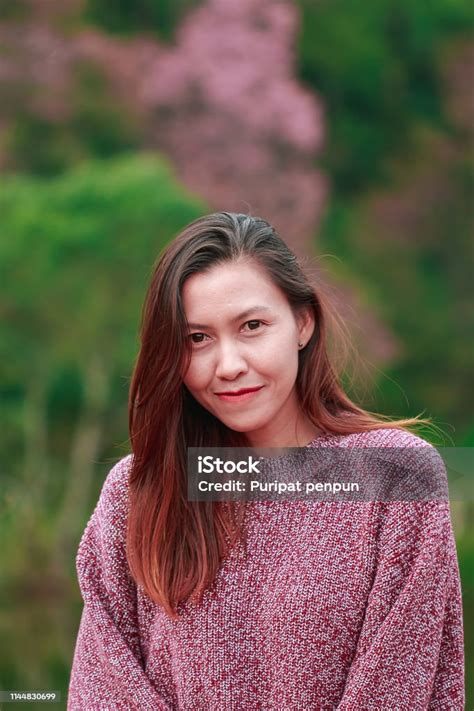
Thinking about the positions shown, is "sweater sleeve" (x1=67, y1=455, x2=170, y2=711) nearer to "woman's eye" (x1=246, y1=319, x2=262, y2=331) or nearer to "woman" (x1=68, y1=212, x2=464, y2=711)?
"woman" (x1=68, y1=212, x2=464, y2=711)

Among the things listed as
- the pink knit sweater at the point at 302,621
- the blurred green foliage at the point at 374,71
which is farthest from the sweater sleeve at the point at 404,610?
the blurred green foliage at the point at 374,71

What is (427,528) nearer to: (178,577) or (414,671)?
(414,671)

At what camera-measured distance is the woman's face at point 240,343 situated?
126cm

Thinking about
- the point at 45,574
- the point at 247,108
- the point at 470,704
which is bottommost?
the point at 470,704

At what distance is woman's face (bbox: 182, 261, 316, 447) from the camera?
126 centimetres

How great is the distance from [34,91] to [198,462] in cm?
495

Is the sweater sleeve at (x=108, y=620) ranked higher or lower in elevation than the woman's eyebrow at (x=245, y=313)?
lower

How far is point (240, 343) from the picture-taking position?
1.26m

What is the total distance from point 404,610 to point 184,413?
1.26 ft

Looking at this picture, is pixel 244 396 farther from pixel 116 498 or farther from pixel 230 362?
pixel 116 498

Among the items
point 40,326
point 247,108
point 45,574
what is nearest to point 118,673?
point 45,574

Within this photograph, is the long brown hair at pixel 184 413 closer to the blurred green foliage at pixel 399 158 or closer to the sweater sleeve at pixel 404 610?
the sweater sleeve at pixel 404 610

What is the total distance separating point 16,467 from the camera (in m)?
5.14

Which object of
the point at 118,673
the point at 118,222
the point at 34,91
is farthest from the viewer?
the point at 34,91
